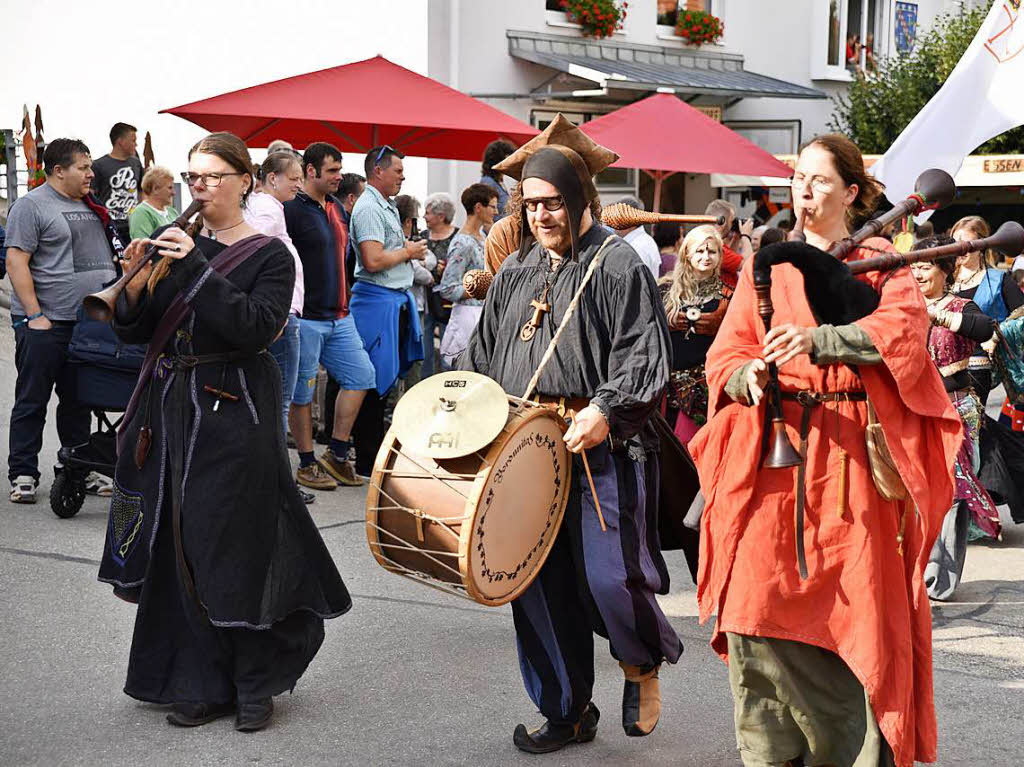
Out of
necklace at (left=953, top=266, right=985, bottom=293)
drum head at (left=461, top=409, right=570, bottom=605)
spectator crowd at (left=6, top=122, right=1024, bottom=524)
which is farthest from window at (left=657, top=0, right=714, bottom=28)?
drum head at (left=461, top=409, right=570, bottom=605)

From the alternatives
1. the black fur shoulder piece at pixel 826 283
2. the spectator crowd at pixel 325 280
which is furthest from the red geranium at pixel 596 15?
the black fur shoulder piece at pixel 826 283

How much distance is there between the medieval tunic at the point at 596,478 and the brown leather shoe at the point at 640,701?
0.07 meters

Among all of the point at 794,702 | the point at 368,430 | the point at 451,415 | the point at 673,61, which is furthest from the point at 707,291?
the point at 673,61

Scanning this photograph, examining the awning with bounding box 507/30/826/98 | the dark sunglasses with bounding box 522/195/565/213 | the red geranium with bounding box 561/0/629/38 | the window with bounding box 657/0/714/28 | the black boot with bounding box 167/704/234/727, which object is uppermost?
the window with bounding box 657/0/714/28

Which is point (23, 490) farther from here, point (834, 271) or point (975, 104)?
point (975, 104)

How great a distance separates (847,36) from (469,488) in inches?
830

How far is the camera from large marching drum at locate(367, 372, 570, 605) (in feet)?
12.1

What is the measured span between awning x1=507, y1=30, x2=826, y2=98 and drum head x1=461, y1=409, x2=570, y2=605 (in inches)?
537

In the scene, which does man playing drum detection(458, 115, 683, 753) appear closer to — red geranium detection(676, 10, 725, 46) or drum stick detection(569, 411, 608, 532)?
drum stick detection(569, 411, 608, 532)

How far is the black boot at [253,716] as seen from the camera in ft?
14.1

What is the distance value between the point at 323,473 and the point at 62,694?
3.62 metres

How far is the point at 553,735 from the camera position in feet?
13.9

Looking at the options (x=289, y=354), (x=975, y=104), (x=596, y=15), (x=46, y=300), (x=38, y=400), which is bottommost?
(x=38, y=400)

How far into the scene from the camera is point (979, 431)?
7.33m
